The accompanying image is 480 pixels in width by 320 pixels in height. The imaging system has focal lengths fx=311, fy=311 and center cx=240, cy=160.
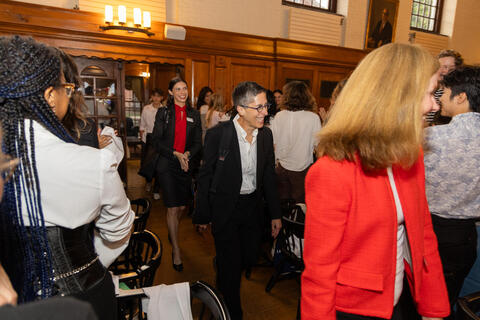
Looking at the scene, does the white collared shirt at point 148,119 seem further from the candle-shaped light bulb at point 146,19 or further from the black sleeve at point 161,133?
the black sleeve at point 161,133

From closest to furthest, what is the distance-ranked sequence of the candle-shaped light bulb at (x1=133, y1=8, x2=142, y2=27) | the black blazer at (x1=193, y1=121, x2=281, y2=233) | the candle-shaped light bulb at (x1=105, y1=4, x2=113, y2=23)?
the black blazer at (x1=193, y1=121, x2=281, y2=233) → the candle-shaped light bulb at (x1=105, y1=4, x2=113, y2=23) → the candle-shaped light bulb at (x1=133, y1=8, x2=142, y2=27)

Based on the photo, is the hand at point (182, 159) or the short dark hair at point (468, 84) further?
the hand at point (182, 159)

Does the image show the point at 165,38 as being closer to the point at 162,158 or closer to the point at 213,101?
the point at 213,101

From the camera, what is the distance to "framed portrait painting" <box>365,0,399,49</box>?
8.57 m

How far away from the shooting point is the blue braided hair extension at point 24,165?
38.5 inches

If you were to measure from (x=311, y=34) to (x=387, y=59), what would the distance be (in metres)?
7.56

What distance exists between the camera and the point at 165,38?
6211mm

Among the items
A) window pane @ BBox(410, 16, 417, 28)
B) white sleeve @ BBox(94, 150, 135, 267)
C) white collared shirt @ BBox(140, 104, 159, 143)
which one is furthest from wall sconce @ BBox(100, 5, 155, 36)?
window pane @ BBox(410, 16, 417, 28)

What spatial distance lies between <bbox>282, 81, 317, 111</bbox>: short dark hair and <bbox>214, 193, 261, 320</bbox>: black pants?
1.65 metres

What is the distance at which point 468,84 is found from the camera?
192 centimetres

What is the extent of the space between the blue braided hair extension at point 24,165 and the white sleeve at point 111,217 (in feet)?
0.67

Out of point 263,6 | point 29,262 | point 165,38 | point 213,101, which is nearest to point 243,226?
point 29,262

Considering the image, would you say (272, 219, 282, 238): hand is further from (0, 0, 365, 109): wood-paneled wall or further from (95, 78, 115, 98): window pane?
(0, 0, 365, 109): wood-paneled wall

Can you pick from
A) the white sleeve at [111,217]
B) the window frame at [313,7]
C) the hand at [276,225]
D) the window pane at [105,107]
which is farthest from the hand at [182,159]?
the window frame at [313,7]
